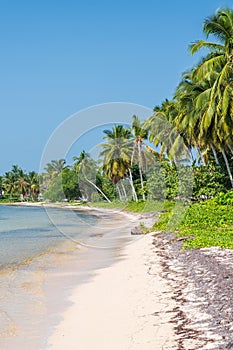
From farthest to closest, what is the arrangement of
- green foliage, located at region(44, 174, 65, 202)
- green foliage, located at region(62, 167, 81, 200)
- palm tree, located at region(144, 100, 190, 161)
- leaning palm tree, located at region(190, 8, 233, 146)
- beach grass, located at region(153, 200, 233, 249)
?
green foliage, located at region(44, 174, 65, 202) → green foliage, located at region(62, 167, 81, 200) → palm tree, located at region(144, 100, 190, 161) → leaning palm tree, located at region(190, 8, 233, 146) → beach grass, located at region(153, 200, 233, 249)

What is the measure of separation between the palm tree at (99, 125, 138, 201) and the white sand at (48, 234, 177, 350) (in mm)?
40436

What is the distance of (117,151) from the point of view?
53.1 meters

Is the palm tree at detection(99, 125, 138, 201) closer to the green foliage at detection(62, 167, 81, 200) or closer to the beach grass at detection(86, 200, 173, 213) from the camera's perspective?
the beach grass at detection(86, 200, 173, 213)

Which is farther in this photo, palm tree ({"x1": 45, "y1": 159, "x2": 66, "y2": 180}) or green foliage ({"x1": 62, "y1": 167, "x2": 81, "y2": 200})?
palm tree ({"x1": 45, "y1": 159, "x2": 66, "y2": 180})

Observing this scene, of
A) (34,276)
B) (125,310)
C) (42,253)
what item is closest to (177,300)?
(125,310)

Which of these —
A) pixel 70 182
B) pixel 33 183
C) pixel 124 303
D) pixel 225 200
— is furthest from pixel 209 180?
pixel 33 183

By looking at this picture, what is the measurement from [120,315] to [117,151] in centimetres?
4547

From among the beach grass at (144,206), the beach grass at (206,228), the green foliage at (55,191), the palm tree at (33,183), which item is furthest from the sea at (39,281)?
the palm tree at (33,183)

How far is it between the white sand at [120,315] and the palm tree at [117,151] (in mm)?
40436

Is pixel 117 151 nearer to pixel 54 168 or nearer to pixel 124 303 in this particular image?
pixel 124 303

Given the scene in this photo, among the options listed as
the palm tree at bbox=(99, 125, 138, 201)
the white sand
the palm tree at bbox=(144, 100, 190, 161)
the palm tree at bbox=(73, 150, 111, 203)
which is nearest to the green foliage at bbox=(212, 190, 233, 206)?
the palm tree at bbox=(144, 100, 190, 161)

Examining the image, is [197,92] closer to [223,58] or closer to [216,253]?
[223,58]

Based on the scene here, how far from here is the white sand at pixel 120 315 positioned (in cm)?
660

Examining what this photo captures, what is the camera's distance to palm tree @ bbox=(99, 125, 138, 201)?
2064 inches
